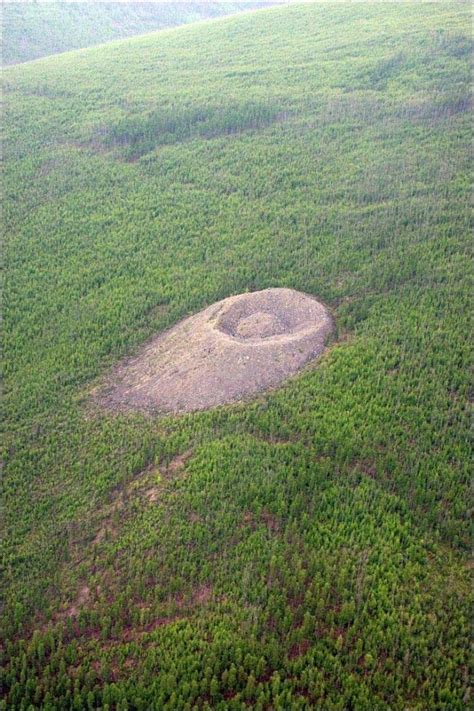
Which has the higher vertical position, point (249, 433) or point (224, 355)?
point (224, 355)

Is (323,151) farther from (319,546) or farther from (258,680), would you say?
(258,680)

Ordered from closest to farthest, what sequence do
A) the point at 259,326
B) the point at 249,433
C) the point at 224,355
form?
1. the point at 249,433
2. the point at 224,355
3. the point at 259,326

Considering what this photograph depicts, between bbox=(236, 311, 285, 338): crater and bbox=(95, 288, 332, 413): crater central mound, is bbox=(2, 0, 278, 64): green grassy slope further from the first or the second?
bbox=(236, 311, 285, 338): crater

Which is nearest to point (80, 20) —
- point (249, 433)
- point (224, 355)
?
point (224, 355)

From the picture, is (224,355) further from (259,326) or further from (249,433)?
(249,433)

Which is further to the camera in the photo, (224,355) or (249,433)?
(224,355)

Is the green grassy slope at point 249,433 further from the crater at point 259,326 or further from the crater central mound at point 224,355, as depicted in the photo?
the crater at point 259,326

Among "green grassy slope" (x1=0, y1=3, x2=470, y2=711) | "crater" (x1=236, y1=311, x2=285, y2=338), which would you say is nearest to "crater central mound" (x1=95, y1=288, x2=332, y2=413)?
"crater" (x1=236, y1=311, x2=285, y2=338)
